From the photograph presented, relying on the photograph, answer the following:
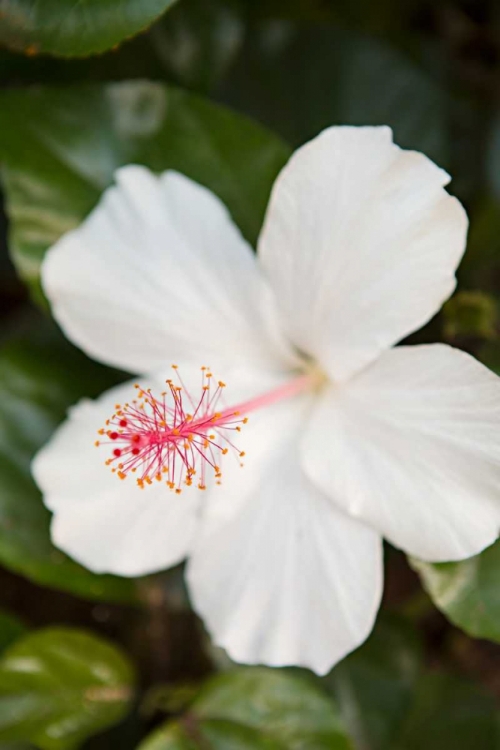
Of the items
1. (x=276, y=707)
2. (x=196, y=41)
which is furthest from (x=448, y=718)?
(x=196, y=41)

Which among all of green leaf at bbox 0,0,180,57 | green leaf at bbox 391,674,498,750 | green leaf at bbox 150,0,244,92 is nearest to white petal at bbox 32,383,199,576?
green leaf at bbox 0,0,180,57

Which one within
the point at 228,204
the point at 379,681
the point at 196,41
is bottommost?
the point at 379,681

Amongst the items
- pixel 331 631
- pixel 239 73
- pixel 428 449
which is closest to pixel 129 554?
pixel 331 631

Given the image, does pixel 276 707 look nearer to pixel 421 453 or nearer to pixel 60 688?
pixel 60 688

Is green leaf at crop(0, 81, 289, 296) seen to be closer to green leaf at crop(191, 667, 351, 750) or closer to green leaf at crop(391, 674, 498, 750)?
green leaf at crop(191, 667, 351, 750)

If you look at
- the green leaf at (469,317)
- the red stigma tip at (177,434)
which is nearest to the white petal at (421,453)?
the red stigma tip at (177,434)

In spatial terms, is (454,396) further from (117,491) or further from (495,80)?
(495,80)
